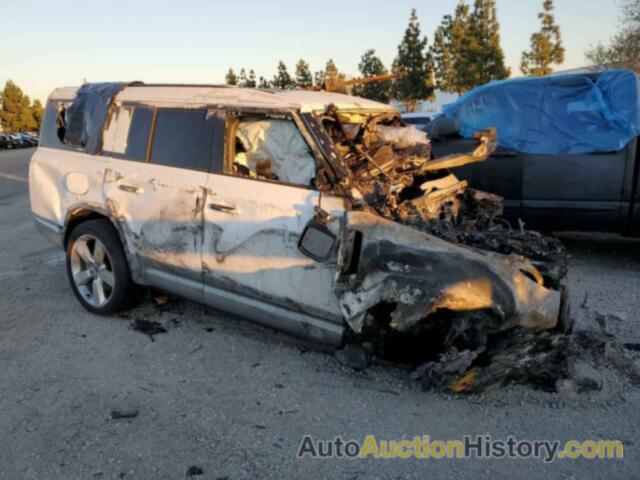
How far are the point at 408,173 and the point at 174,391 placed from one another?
221 cm

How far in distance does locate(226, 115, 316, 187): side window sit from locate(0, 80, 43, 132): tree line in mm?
69358

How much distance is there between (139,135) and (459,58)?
4159 centimetres

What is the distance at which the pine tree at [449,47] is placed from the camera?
43.6 metres

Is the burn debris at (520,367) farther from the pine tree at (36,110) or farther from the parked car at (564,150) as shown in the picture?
the pine tree at (36,110)

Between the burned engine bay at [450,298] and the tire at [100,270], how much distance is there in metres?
2.08

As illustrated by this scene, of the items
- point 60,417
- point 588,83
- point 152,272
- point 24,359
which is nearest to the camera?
point 60,417

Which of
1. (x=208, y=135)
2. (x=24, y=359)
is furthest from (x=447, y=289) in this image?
(x=24, y=359)

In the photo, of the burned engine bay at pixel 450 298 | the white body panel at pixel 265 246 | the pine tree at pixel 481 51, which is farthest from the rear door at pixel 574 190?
A: the pine tree at pixel 481 51

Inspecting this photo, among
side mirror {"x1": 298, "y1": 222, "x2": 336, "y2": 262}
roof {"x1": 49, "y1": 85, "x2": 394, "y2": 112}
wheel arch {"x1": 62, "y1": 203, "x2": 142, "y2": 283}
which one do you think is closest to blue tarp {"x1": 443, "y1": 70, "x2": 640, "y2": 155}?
roof {"x1": 49, "y1": 85, "x2": 394, "y2": 112}

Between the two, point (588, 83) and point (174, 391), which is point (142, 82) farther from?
point (588, 83)

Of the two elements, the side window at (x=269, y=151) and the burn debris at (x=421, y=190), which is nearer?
the burn debris at (x=421, y=190)

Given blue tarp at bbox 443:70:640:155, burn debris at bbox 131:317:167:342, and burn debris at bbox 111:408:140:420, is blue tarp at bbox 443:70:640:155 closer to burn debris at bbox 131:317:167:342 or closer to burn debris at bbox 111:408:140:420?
burn debris at bbox 131:317:167:342

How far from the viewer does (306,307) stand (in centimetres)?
330

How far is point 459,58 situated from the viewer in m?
41.6
